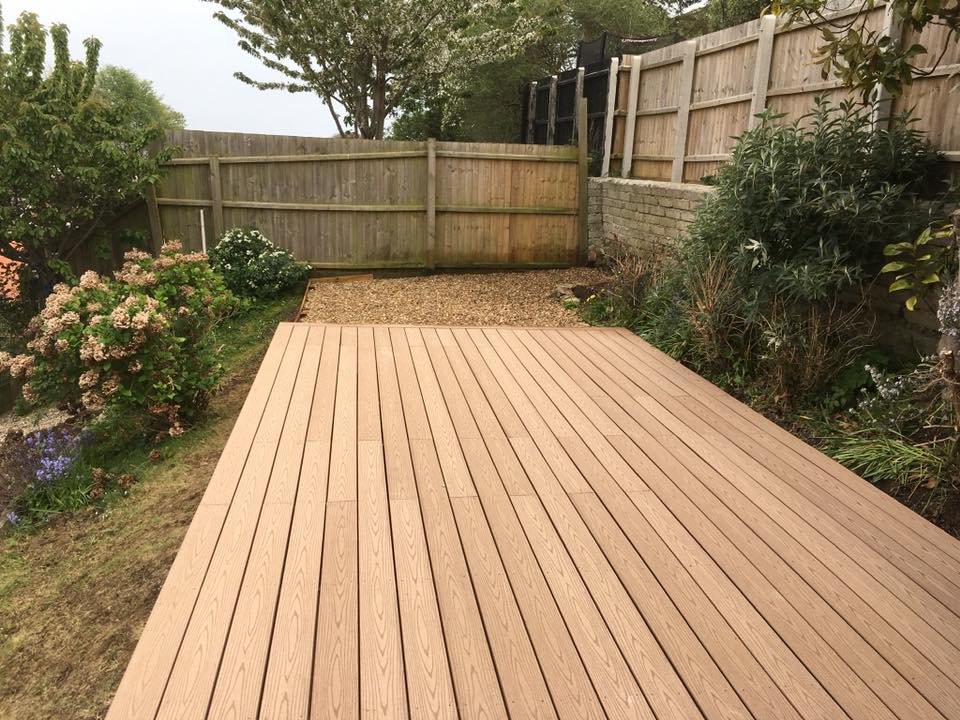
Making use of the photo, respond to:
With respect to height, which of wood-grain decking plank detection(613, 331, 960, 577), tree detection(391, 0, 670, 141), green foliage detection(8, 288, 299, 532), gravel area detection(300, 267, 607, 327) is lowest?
green foliage detection(8, 288, 299, 532)

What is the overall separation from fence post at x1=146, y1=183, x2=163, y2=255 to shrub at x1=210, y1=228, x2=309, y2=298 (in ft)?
2.28

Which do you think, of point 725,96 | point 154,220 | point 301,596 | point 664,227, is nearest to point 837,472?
point 301,596

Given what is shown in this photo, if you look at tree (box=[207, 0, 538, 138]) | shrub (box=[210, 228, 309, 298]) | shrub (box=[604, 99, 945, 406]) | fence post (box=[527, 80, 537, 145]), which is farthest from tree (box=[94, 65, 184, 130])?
shrub (box=[604, 99, 945, 406])

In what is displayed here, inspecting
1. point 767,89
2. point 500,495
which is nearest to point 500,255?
point 767,89

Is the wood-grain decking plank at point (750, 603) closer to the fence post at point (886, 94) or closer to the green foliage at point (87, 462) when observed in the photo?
the fence post at point (886, 94)

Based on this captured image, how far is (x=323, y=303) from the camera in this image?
697cm

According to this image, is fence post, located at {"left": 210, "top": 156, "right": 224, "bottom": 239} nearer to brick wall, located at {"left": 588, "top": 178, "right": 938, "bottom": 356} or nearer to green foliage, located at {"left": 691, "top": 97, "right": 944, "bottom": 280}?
brick wall, located at {"left": 588, "top": 178, "right": 938, "bottom": 356}

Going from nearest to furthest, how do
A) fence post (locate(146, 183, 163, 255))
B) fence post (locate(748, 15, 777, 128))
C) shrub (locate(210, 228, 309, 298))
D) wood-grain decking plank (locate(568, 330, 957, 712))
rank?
1. wood-grain decking plank (locate(568, 330, 957, 712))
2. fence post (locate(748, 15, 777, 128))
3. shrub (locate(210, 228, 309, 298))
4. fence post (locate(146, 183, 163, 255))

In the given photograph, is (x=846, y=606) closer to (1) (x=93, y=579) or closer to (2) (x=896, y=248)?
(2) (x=896, y=248)

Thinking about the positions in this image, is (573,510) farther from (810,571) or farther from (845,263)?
(845,263)

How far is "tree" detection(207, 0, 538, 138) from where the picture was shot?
11.6 meters

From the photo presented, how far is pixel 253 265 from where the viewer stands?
24.7 ft

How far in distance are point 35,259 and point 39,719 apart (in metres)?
6.36

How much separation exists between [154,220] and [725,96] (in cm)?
607
